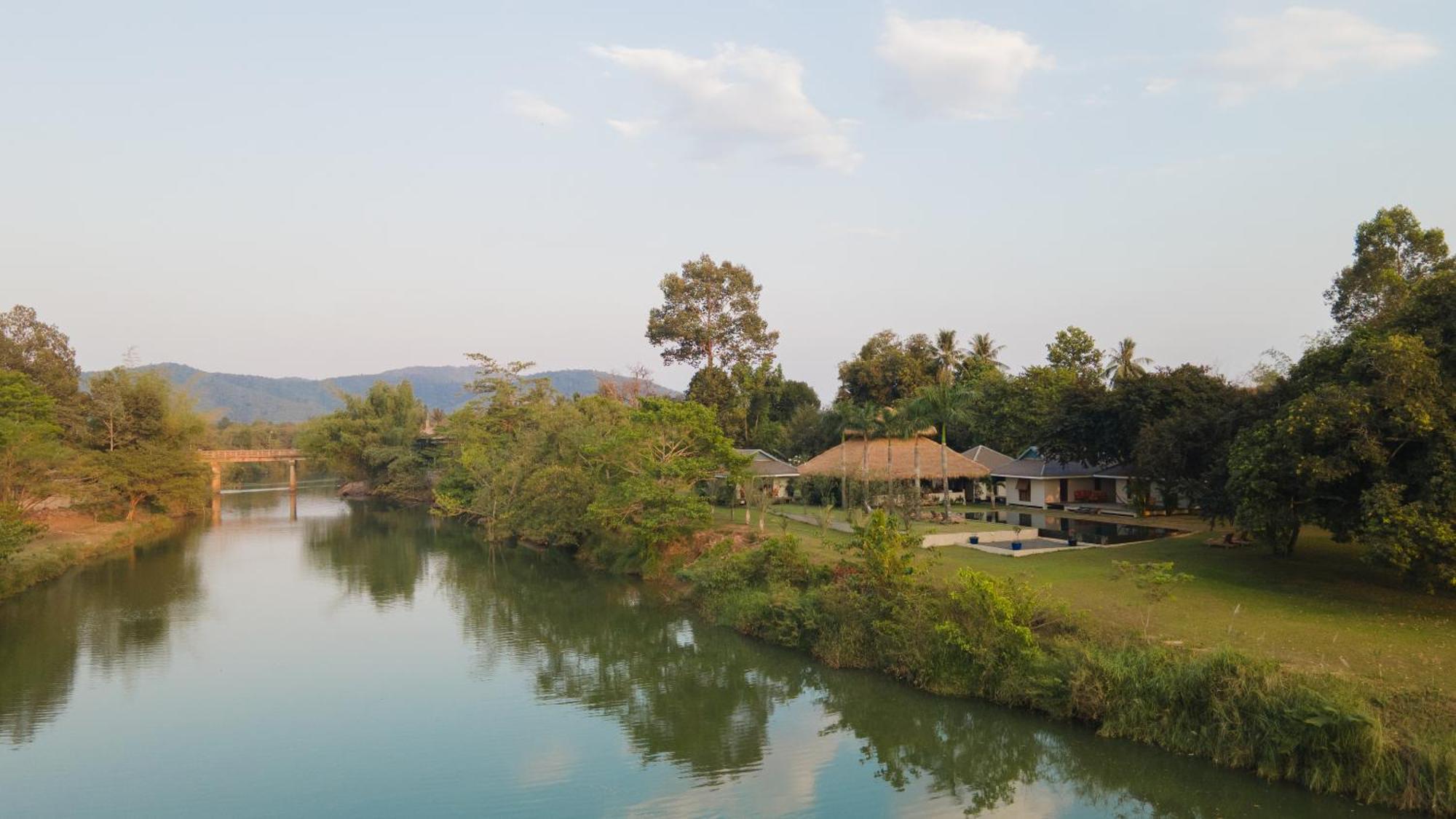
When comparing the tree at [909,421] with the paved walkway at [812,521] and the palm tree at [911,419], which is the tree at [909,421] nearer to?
the palm tree at [911,419]

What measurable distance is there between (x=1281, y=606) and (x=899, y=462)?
2031 centimetres

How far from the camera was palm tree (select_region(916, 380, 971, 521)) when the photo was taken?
32406mm

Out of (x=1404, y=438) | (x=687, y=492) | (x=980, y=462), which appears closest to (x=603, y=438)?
(x=687, y=492)

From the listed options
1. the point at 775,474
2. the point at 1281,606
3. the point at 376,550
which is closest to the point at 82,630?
the point at 376,550

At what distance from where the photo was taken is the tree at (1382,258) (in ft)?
108

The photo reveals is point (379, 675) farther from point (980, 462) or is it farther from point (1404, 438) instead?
point (980, 462)

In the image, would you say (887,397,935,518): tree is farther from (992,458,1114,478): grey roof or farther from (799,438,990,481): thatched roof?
(992,458,1114,478): grey roof

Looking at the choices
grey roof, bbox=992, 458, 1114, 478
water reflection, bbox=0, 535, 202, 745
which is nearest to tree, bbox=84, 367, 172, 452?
water reflection, bbox=0, 535, 202, 745

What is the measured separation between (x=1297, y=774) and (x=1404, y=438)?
23.8 feet

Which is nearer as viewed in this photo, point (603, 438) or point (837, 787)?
point (837, 787)

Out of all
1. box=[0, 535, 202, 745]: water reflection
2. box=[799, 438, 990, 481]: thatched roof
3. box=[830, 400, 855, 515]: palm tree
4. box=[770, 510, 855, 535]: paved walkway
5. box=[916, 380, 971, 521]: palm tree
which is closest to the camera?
box=[0, 535, 202, 745]: water reflection

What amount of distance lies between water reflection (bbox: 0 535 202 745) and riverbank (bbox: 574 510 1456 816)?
14068mm

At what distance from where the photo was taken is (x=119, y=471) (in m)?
39.7

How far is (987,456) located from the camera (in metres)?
40.6
